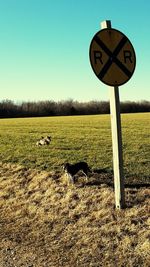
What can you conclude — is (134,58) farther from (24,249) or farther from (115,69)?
(24,249)

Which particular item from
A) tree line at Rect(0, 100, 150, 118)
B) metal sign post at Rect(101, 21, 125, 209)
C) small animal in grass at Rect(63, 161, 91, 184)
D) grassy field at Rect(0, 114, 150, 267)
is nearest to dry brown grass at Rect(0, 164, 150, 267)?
grassy field at Rect(0, 114, 150, 267)

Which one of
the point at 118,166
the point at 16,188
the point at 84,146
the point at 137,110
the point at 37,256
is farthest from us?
the point at 137,110

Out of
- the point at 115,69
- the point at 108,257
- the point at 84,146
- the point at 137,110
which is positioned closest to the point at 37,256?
the point at 108,257

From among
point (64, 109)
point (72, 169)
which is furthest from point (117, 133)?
point (64, 109)

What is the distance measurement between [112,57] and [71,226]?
3106mm

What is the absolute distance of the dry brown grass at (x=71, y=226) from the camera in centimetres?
575

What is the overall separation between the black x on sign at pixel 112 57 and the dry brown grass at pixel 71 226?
243cm

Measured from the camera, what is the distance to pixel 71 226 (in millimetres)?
6977

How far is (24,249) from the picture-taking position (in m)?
6.39

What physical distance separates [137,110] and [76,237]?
98.6 m

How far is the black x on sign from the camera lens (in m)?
6.36

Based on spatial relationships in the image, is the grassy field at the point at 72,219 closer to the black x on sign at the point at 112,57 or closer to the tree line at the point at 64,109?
the black x on sign at the point at 112,57

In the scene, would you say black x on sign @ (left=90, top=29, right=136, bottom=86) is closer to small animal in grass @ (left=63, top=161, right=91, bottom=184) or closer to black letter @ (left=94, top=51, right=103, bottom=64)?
black letter @ (left=94, top=51, right=103, bottom=64)

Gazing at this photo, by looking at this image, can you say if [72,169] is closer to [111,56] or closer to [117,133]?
[117,133]
